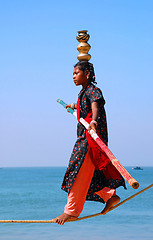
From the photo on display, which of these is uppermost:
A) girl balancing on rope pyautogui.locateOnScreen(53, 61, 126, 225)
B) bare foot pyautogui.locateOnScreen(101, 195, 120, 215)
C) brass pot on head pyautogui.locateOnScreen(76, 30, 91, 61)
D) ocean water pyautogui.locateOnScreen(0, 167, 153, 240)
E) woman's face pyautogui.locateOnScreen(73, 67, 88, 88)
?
brass pot on head pyautogui.locateOnScreen(76, 30, 91, 61)

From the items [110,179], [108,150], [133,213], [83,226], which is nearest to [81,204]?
[110,179]

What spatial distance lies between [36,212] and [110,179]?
45317 mm

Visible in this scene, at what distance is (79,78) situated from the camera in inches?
230

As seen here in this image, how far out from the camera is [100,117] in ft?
18.7

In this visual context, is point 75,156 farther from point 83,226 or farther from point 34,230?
point 83,226

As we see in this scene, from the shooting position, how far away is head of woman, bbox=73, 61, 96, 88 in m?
5.80

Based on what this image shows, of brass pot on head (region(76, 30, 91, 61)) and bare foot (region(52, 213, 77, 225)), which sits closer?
bare foot (region(52, 213, 77, 225))

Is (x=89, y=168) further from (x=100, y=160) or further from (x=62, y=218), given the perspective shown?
(x=62, y=218)

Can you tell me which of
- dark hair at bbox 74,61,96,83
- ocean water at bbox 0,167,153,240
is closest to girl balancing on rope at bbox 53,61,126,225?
dark hair at bbox 74,61,96,83

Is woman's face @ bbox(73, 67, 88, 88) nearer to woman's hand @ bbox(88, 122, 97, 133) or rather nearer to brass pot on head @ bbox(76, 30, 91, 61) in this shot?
brass pot on head @ bbox(76, 30, 91, 61)

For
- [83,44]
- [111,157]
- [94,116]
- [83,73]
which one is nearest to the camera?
[111,157]

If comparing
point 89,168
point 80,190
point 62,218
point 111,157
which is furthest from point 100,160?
point 62,218

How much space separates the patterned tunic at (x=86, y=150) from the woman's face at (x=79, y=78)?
2.8 inches

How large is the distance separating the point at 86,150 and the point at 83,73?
84cm
